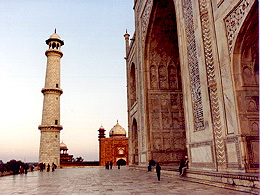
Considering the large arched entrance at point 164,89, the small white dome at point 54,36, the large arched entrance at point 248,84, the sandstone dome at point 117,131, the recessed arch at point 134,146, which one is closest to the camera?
the large arched entrance at point 248,84

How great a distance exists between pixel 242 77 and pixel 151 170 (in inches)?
276

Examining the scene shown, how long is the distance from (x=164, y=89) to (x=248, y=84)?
24.7 ft

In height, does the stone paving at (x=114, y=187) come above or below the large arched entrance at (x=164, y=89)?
below

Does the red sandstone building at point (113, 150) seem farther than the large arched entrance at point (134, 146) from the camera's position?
Yes

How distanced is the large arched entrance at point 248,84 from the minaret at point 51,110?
1799cm

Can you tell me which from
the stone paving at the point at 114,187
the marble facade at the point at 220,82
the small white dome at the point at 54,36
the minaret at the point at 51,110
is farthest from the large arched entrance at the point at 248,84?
the small white dome at the point at 54,36

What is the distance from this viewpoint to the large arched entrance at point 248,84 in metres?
4.82

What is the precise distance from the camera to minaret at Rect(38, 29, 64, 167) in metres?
20.3

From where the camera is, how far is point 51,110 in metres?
21.0

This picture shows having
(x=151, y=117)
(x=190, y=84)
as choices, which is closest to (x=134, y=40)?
(x=151, y=117)

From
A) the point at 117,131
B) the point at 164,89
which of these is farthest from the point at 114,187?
the point at 117,131

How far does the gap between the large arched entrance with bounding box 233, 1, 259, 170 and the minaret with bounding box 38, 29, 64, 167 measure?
18.0 meters

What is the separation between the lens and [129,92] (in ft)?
58.9

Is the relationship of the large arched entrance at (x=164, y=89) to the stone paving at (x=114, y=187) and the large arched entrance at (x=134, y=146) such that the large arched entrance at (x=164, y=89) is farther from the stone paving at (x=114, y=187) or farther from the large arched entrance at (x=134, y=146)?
the large arched entrance at (x=134, y=146)
